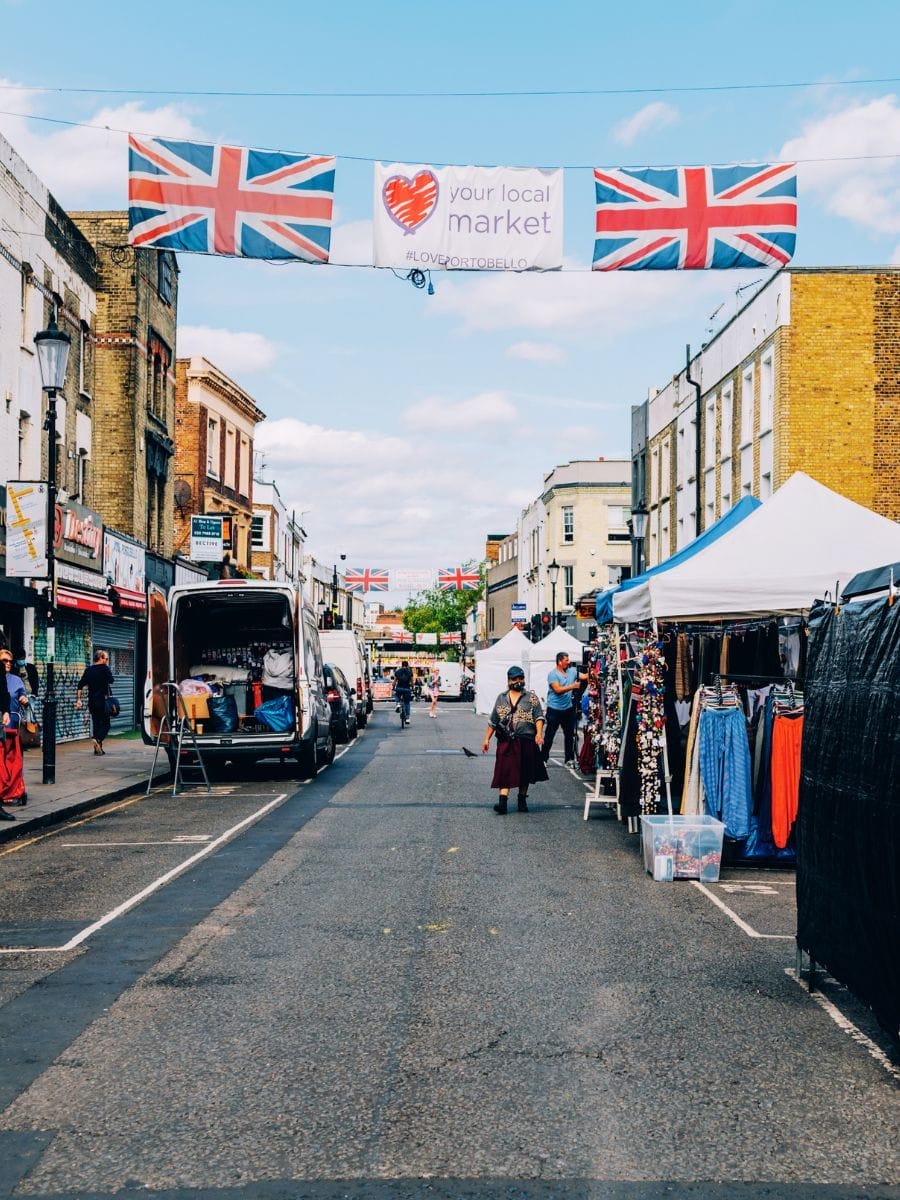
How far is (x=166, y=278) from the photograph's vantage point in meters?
38.4

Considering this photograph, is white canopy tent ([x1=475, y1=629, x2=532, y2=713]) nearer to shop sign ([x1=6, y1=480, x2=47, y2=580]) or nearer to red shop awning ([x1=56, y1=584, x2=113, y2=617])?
red shop awning ([x1=56, y1=584, x2=113, y2=617])

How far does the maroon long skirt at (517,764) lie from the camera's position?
15922mm

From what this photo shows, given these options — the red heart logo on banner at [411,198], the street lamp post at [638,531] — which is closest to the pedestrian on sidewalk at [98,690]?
the red heart logo on banner at [411,198]

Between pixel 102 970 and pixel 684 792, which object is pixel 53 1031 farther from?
pixel 684 792

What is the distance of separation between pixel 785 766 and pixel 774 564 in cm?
208

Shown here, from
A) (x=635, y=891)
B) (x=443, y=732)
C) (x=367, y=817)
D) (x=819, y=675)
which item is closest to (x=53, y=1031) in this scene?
(x=819, y=675)

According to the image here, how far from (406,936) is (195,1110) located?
3428 millimetres

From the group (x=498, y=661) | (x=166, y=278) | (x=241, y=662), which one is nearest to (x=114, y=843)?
(x=241, y=662)

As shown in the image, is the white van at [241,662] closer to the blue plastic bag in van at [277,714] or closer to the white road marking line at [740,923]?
the blue plastic bag in van at [277,714]

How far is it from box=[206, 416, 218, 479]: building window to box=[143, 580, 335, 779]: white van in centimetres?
2877

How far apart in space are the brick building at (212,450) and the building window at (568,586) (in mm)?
20038

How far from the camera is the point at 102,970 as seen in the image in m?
→ 7.73

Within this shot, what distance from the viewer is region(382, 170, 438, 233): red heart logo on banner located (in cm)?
1480

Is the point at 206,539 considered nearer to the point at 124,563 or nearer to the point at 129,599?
the point at 129,599
